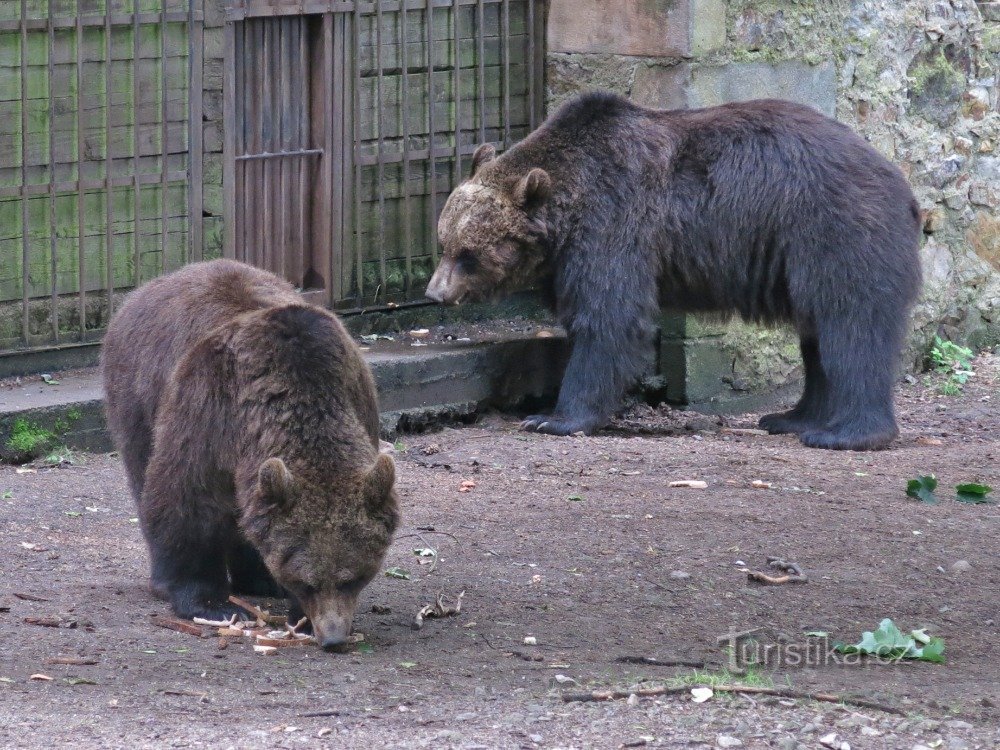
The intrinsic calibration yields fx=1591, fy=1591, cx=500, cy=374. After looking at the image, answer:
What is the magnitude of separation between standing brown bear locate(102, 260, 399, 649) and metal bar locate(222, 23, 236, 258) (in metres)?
2.82

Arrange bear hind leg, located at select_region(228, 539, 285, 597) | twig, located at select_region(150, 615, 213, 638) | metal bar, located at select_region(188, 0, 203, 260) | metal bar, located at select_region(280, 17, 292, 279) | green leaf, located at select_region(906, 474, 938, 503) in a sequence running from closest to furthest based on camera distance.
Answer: twig, located at select_region(150, 615, 213, 638)
bear hind leg, located at select_region(228, 539, 285, 597)
green leaf, located at select_region(906, 474, 938, 503)
metal bar, located at select_region(188, 0, 203, 260)
metal bar, located at select_region(280, 17, 292, 279)

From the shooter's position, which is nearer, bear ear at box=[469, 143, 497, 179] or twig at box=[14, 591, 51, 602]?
twig at box=[14, 591, 51, 602]

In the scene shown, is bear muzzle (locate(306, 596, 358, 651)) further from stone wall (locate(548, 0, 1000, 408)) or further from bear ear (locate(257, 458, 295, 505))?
stone wall (locate(548, 0, 1000, 408))

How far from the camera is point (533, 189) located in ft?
27.8

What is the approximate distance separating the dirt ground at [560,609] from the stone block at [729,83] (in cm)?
209

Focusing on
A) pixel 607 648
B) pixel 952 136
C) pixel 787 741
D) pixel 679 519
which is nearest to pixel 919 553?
pixel 679 519

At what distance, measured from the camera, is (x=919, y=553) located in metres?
6.04

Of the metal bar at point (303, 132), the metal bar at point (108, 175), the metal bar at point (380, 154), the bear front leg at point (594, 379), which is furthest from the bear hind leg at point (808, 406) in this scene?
the metal bar at point (108, 175)

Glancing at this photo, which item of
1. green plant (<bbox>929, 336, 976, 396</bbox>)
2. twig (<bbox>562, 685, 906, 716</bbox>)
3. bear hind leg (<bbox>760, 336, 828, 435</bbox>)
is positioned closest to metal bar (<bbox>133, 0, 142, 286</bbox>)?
bear hind leg (<bbox>760, 336, 828, 435</bbox>)

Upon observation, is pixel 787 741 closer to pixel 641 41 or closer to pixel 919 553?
pixel 919 553

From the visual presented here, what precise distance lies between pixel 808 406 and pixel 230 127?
352 cm

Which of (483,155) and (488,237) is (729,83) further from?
(488,237)

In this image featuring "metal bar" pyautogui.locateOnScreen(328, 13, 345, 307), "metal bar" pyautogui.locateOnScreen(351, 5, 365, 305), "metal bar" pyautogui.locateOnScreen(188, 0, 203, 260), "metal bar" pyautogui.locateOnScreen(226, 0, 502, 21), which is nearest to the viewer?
"metal bar" pyautogui.locateOnScreen(188, 0, 203, 260)

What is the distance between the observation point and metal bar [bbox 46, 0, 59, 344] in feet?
24.9
